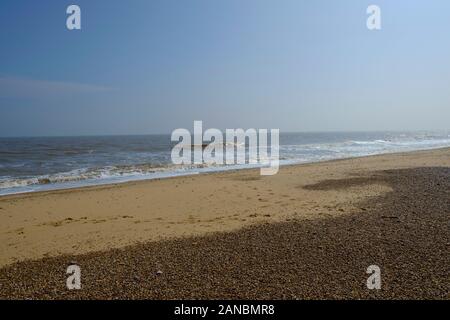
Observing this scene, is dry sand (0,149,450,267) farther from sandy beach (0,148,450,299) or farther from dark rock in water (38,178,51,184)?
dark rock in water (38,178,51,184)

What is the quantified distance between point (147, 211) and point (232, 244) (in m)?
4.11

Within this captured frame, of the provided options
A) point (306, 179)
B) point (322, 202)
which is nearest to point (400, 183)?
point (306, 179)

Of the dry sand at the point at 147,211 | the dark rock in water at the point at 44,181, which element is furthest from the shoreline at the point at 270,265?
the dark rock in water at the point at 44,181

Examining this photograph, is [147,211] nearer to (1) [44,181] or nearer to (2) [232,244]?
Answer: (2) [232,244]

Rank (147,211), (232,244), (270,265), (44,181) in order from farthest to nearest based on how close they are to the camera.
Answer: (44,181) → (147,211) → (232,244) → (270,265)

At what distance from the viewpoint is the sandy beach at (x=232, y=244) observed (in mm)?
4344

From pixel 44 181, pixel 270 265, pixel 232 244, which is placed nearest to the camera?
pixel 270 265

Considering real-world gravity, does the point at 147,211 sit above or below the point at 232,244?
below

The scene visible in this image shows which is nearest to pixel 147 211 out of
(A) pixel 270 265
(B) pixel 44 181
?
(A) pixel 270 265

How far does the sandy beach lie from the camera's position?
171 inches

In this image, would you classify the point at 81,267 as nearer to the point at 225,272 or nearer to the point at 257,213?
the point at 225,272

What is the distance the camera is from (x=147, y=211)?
30.8ft
